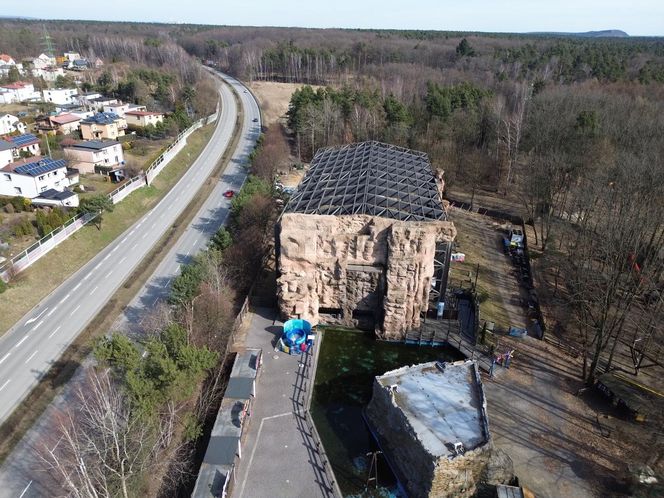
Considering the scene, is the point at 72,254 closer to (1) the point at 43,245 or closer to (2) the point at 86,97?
(1) the point at 43,245

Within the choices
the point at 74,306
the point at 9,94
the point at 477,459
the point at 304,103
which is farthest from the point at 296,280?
the point at 9,94

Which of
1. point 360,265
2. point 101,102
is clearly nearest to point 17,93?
point 101,102

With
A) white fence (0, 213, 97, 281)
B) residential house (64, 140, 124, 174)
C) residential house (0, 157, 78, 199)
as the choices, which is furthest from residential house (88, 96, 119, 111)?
white fence (0, 213, 97, 281)

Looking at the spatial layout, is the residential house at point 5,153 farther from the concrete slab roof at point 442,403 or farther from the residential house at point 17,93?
the concrete slab roof at point 442,403

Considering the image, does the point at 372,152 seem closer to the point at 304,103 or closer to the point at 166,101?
the point at 304,103

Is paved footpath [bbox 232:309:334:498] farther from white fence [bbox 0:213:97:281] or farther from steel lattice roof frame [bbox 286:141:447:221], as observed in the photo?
white fence [bbox 0:213:97:281]
